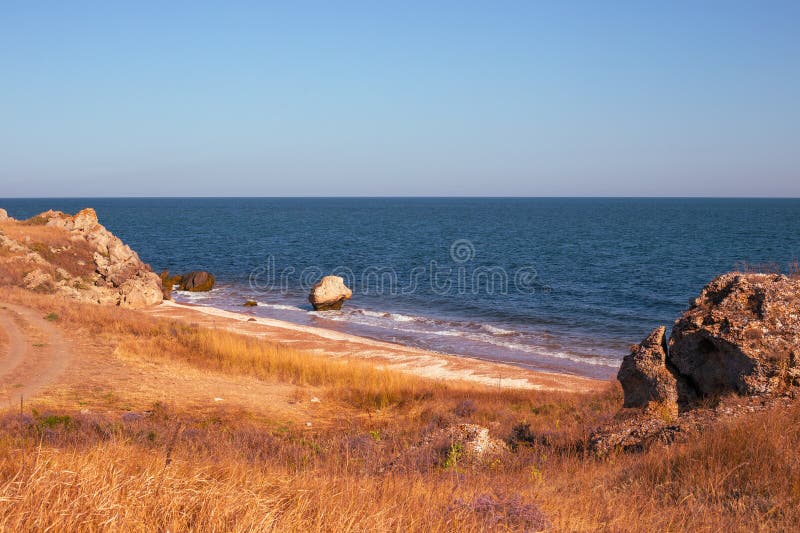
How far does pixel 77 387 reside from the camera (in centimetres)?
1634

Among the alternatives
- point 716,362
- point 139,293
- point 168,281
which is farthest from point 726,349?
point 168,281

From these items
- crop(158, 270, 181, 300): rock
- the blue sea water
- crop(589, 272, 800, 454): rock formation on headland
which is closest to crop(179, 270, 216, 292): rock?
crop(158, 270, 181, 300): rock

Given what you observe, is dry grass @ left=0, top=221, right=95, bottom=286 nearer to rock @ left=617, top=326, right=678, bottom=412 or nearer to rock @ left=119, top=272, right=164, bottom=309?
rock @ left=119, top=272, right=164, bottom=309

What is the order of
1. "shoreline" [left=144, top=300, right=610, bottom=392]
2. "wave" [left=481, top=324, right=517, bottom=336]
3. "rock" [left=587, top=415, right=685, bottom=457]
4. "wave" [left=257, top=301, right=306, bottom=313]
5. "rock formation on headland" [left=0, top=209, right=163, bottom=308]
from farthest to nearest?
"wave" [left=257, top=301, right=306, bottom=313]
"rock formation on headland" [left=0, top=209, right=163, bottom=308]
"wave" [left=481, top=324, right=517, bottom=336]
"shoreline" [left=144, top=300, right=610, bottom=392]
"rock" [left=587, top=415, right=685, bottom=457]

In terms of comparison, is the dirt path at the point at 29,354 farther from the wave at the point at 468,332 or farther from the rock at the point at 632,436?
the wave at the point at 468,332

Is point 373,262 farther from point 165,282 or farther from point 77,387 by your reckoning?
point 77,387

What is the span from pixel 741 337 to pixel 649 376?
192 cm

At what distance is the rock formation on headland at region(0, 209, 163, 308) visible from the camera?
36.4 metres

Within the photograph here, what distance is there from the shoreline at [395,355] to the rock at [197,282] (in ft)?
42.0

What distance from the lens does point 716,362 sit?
1022 centimetres

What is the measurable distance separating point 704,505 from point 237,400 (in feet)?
42.1

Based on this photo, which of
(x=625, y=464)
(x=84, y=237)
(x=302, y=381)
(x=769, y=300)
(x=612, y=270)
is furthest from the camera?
(x=612, y=270)

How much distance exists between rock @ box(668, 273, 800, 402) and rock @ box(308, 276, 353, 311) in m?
32.7

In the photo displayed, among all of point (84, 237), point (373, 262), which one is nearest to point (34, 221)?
point (84, 237)
